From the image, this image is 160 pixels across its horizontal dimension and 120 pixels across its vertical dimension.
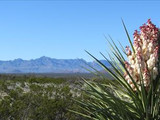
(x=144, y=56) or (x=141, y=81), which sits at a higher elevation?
(x=144, y=56)

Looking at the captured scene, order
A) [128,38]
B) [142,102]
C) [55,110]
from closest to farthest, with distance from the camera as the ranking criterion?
1. [142,102]
2. [128,38]
3. [55,110]

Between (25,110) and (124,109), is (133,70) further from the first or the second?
(25,110)

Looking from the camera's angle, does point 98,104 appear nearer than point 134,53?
No

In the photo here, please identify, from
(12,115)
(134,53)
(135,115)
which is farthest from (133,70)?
(12,115)

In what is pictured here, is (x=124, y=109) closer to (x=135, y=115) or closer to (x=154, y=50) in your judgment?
(x=135, y=115)

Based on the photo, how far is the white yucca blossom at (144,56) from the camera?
114 inches

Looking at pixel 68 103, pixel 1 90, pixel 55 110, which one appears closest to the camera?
pixel 55 110

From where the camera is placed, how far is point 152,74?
2873mm

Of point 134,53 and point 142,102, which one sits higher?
point 134,53

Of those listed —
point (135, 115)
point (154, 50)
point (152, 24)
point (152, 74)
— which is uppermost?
point (152, 24)

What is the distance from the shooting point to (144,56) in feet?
9.75

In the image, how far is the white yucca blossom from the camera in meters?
2.90

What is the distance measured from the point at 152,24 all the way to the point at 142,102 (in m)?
0.65

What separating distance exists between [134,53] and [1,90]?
12.1 meters
